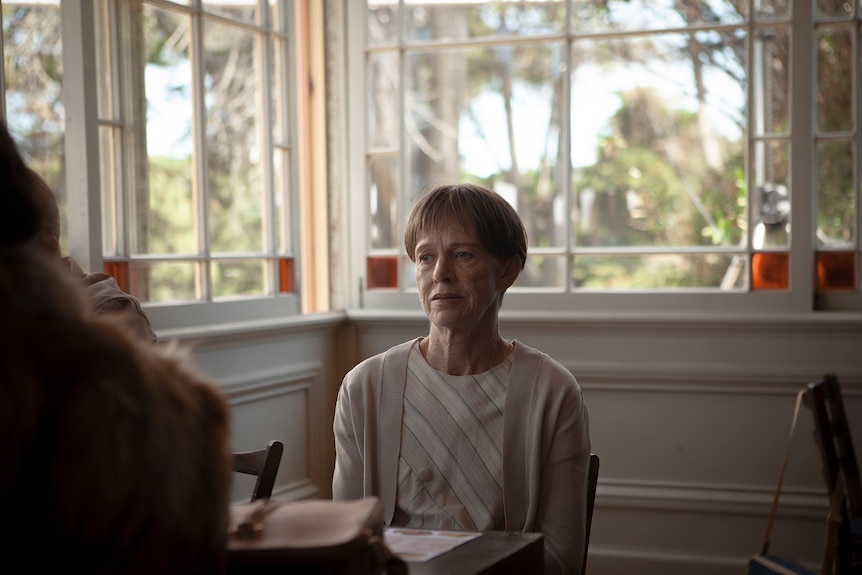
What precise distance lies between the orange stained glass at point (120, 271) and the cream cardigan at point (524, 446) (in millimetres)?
1066

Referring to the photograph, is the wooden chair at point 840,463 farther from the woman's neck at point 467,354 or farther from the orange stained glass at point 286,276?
the orange stained glass at point 286,276

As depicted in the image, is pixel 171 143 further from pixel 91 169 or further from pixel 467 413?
pixel 467 413

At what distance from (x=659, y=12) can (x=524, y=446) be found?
511 centimetres

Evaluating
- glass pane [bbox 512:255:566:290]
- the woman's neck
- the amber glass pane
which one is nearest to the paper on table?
the woman's neck

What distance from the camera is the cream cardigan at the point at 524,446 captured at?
174 centimetres

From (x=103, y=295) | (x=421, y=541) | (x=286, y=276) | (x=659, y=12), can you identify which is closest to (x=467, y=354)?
(x=421, y=541)

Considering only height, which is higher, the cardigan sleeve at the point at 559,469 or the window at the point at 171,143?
the window at the point at 171,143

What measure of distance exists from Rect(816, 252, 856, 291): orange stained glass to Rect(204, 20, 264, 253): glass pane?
7.63 ft

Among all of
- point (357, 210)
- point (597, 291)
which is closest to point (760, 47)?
point (597, 291)

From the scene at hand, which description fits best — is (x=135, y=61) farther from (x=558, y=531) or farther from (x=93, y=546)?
(x=93, y=546)

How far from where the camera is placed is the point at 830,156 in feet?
16.4

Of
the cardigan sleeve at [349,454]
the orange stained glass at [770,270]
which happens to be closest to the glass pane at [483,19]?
the orange stained glass at [770,270]

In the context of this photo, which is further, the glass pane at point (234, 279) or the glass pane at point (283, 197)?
the glass pane at point (234, 279)

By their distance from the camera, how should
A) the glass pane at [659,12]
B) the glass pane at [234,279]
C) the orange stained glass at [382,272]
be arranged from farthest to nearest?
the glass pane at [234,279] → the glass pane at [659,12] → the orange stained glass at [382,272]
